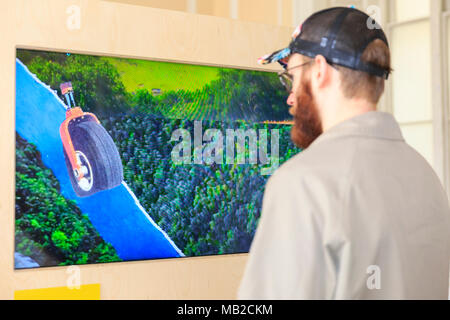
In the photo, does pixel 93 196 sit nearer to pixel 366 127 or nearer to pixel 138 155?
pixel 138 155

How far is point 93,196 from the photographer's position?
1.79 metres

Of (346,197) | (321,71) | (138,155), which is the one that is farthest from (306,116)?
(138,155)

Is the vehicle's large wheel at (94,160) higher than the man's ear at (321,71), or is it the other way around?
the man's ear at (321,71)

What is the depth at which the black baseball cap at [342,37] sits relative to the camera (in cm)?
96

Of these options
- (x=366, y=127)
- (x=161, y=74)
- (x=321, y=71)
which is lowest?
(x=366, y=127)

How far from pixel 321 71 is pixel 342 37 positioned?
0.07 m

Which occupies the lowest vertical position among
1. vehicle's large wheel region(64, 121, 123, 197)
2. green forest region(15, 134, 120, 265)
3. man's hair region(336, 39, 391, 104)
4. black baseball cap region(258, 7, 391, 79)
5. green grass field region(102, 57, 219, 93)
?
green forest region(15, 134, 120, 265)

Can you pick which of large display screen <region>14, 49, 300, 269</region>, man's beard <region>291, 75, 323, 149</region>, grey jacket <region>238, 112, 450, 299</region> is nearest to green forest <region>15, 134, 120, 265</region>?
large display screen <region>14, 49, 300, 269</region>

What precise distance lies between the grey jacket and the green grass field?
3.63ft

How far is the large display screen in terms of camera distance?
1711 mm

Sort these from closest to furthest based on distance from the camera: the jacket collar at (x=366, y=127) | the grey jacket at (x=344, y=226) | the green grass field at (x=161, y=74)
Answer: the grey jacket at (x=344, y=226) → the jacket collar at (x=366, y=127) → the green grass field at (x=161, y=74)

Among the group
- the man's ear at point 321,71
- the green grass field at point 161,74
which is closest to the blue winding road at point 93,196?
the green grass field at point 161,74

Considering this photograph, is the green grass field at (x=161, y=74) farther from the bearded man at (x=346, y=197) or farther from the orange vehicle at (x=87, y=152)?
the bearded man at (x=346, y=197)

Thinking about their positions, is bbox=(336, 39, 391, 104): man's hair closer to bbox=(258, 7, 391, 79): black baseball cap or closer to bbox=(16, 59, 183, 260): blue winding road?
bbox=(258, 7, 391, 79): black baseball cap
